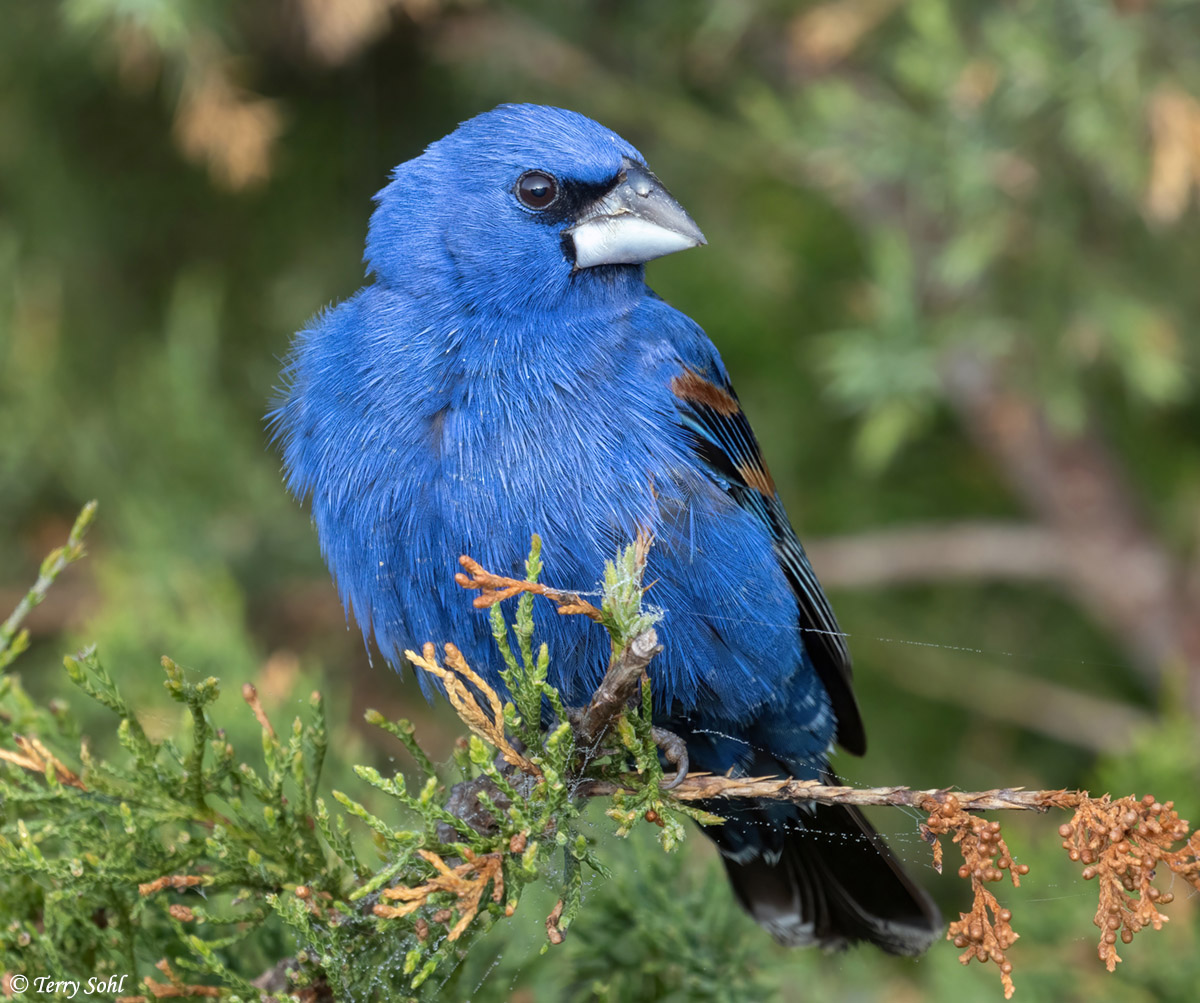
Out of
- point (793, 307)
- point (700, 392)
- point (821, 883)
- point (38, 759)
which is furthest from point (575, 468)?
point (793, 307)

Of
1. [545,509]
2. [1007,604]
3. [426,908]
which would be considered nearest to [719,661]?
[545,509]

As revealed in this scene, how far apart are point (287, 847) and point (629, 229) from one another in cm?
150

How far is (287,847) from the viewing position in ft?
7.45

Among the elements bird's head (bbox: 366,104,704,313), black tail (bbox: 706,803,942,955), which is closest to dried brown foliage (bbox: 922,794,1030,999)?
black tail (bbox: 706,803,942,955)

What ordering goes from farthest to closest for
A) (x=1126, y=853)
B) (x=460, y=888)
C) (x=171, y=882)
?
1. (x=171, y=882)
2. (x=460, y=888)
3. (x=1126, y=853)

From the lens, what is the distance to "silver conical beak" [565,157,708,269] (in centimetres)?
280

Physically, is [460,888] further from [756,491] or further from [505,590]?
[756,491]

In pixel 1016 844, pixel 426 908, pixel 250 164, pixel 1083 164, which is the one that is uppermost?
pixel 250 164

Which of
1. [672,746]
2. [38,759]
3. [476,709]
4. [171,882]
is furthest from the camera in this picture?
[672,746]

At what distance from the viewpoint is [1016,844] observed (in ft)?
11.2

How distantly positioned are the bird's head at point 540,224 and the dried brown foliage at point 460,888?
4.20 ft

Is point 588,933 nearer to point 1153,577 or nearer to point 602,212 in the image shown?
point 602,212

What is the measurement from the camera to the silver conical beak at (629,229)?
9.20ft

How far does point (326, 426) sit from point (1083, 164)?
3019 millimetres
